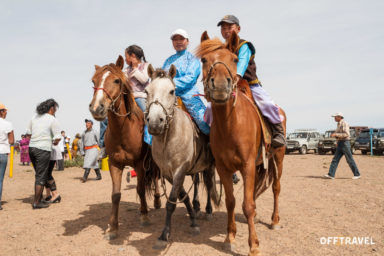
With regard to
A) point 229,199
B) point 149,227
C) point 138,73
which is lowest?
point 149,227

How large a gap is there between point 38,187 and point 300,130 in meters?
26.4

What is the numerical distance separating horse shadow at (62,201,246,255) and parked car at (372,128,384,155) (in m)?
19.8

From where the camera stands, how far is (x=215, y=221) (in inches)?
204

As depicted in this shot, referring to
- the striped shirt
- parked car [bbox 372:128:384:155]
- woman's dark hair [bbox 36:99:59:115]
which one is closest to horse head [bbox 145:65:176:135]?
woman's dark hair [bbox 36:99:59:115]

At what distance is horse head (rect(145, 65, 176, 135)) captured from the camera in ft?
10.5

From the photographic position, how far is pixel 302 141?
24.9m

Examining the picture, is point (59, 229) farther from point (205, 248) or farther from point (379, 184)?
point (379, 184)

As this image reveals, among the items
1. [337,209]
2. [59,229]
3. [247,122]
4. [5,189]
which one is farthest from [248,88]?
[5,189]

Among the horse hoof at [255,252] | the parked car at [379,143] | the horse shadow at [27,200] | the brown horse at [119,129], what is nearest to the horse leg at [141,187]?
the brown horse at [119,129]

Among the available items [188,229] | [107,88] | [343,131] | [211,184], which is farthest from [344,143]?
[107,88]

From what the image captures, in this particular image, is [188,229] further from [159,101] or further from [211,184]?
[159,101]

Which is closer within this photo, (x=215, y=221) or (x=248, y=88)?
(x=248, y=88)

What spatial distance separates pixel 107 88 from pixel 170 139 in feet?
3.85

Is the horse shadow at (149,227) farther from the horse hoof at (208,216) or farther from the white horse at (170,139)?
the white horse at (170,139)
